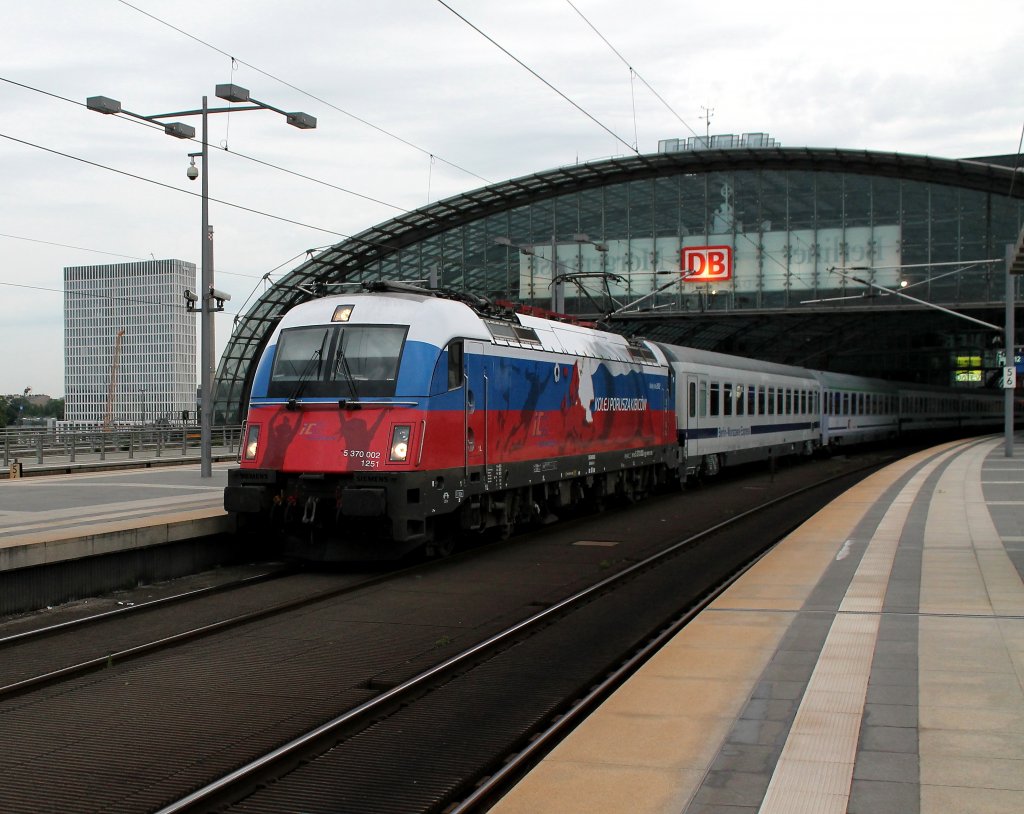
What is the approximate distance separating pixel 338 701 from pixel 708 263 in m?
47.5

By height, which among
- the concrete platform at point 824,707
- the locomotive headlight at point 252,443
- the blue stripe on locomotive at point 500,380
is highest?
the blue stripe on locomotive at point 500,380

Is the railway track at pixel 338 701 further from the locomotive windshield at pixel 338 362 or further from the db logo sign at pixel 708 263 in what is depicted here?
the db logo sign at pixel 708 263

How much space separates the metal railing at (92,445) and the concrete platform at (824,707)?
21.9m

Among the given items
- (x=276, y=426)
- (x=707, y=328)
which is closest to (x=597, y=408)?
(x=276, y=426)

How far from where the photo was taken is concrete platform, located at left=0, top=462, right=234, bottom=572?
12.0m

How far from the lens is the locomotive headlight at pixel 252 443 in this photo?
14.0 metres

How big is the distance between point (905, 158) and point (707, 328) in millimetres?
15479

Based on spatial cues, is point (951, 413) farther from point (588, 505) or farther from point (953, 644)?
point (953, 644)

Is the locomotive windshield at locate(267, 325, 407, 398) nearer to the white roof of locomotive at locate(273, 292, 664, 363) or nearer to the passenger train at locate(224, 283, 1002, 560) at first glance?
the passenger train at locate(224, 283, 1002, 560)

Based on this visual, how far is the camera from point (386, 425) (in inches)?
519

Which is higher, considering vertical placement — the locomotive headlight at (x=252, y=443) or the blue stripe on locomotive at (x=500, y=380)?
the blue stripe on locomotive at (x=500, y=380)

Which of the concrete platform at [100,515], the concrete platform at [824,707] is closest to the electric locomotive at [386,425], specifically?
the concrete platform at [100,515]

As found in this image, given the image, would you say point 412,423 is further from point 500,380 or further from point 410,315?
point 500,380

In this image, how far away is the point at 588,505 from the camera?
2156 cm
